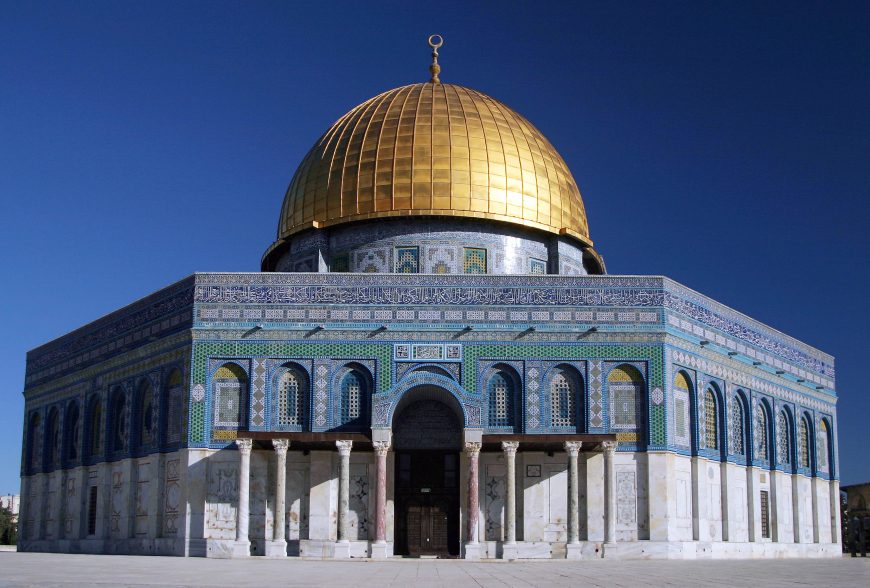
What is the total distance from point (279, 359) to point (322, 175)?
6905 millimetres

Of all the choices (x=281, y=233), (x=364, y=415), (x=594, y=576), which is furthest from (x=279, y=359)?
(x=594, y=576)

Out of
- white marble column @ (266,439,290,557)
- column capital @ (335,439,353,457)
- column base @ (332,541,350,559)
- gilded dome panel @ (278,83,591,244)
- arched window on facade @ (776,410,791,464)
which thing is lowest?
column base @ (332,541,350,559)

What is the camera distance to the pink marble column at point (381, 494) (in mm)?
→ 25797

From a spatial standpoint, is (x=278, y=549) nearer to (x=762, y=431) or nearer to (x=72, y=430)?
(x=72, y=430)

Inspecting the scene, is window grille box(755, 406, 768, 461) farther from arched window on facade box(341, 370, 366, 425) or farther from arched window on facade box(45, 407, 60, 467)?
arched window on facade box(45, 407, 60, 467)

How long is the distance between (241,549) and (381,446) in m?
3.70

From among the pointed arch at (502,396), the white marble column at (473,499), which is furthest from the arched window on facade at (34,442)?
the white marble column at (473,499)

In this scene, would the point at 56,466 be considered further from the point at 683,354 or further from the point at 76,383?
the point at 683,354

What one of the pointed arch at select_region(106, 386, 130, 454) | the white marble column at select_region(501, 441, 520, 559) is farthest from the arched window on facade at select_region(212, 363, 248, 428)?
the white marble column at select_region(501, 441, 520, 559)

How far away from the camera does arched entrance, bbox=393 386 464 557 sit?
2717 centimetres

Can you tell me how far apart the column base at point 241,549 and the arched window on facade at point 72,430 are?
30.8 feet

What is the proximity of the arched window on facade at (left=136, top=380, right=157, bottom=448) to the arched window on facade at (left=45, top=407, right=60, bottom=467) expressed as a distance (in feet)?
18.8

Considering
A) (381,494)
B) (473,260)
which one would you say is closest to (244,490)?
(381,494)

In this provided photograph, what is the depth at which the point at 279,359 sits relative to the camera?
27.2 m
